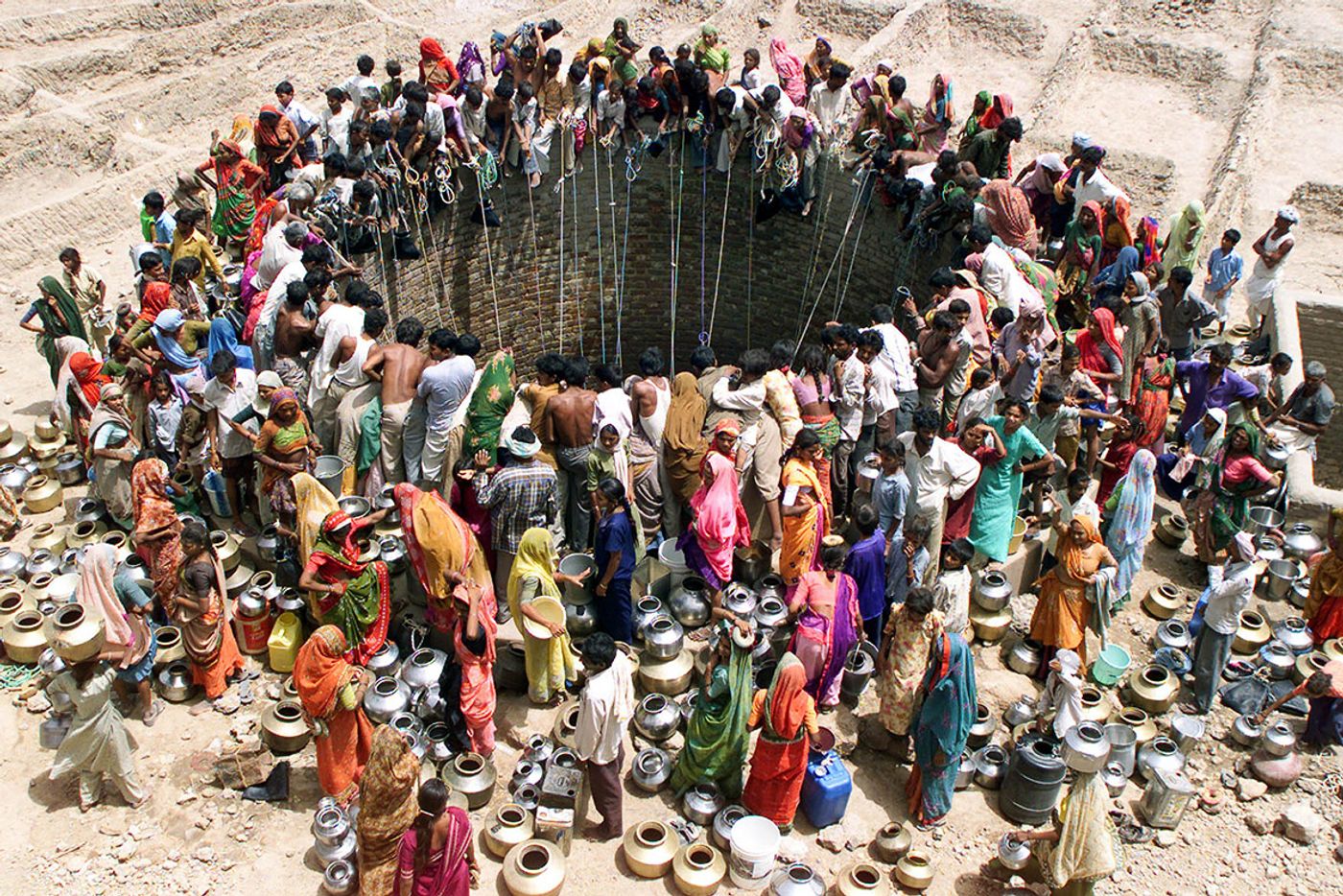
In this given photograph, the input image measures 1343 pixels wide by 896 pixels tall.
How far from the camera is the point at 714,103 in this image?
12.3 metres

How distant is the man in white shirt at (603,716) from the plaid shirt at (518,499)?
4.45 ft

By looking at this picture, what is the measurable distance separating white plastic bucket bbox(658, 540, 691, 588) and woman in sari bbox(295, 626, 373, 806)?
2.16 m

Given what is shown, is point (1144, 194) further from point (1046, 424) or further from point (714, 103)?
point (1046, 424)

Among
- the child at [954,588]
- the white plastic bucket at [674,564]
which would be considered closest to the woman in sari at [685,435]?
the white plastic bucket at [674,564]

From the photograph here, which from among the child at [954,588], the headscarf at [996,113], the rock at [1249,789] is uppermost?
the headscarf at [996,113]

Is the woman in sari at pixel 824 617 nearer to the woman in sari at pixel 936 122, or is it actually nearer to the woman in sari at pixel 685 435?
the woman in sari at pixel 685 435

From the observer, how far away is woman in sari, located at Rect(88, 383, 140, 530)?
8469mm

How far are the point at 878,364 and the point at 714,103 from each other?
502 centimetres

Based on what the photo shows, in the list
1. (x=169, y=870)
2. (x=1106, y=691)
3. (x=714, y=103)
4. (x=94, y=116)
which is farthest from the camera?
(x=94, y=116)

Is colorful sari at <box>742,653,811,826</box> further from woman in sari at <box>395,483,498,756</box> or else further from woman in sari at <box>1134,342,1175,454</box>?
woman in sari at <box>1134,342,1175,454</box>

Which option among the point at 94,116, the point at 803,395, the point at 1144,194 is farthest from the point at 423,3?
the point at 803,395

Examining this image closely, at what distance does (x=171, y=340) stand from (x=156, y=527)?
1.64m

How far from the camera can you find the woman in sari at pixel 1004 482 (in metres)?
7.97

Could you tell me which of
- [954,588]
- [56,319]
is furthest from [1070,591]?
[56,319]
